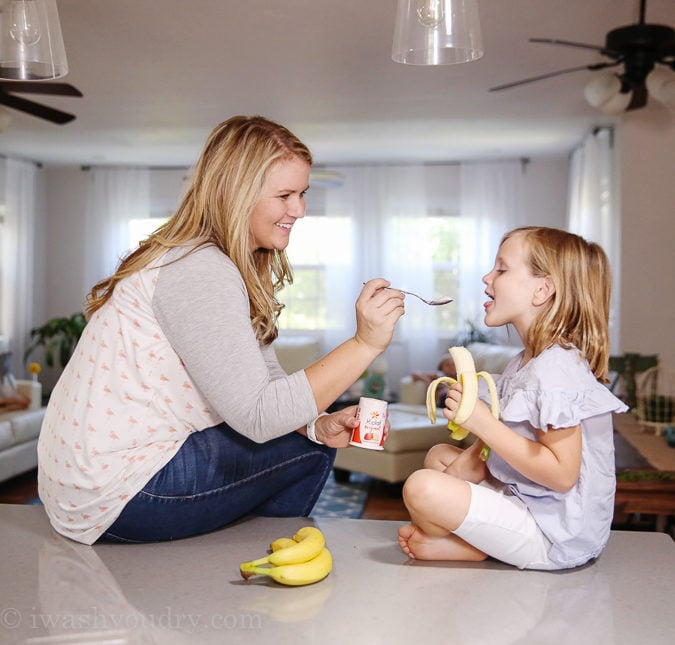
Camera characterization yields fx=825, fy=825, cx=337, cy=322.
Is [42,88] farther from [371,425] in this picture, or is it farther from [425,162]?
[425,162]

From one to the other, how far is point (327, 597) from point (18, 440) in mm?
3924

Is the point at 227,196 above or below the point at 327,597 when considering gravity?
above

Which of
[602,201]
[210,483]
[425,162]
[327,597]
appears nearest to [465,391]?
[327,597]

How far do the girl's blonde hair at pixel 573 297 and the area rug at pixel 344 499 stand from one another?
277cm

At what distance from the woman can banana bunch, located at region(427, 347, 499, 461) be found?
0.14 metres

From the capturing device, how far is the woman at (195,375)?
1.53m

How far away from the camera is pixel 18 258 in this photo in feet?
26.2

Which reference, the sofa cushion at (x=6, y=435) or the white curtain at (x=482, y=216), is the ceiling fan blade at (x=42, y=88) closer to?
the sofa cushion at (x=6, y=435)

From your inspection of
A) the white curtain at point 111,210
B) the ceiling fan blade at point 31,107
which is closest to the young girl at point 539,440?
the ceiling fan blade at point 31,107

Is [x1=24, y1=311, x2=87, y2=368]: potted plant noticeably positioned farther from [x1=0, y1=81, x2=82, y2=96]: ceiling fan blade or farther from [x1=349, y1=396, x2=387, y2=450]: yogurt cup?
[x1=349, y1=396, x2=387, y2=450]: yogurt cup

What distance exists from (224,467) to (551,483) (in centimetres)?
64

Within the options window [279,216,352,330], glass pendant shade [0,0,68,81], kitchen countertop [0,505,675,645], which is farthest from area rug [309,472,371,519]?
window [279,216,352,330]

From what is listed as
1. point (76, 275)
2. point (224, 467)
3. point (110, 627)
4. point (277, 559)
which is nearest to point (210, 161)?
point (224, 467)

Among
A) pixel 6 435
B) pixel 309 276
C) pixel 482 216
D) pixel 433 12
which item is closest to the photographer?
pixel 433 12
